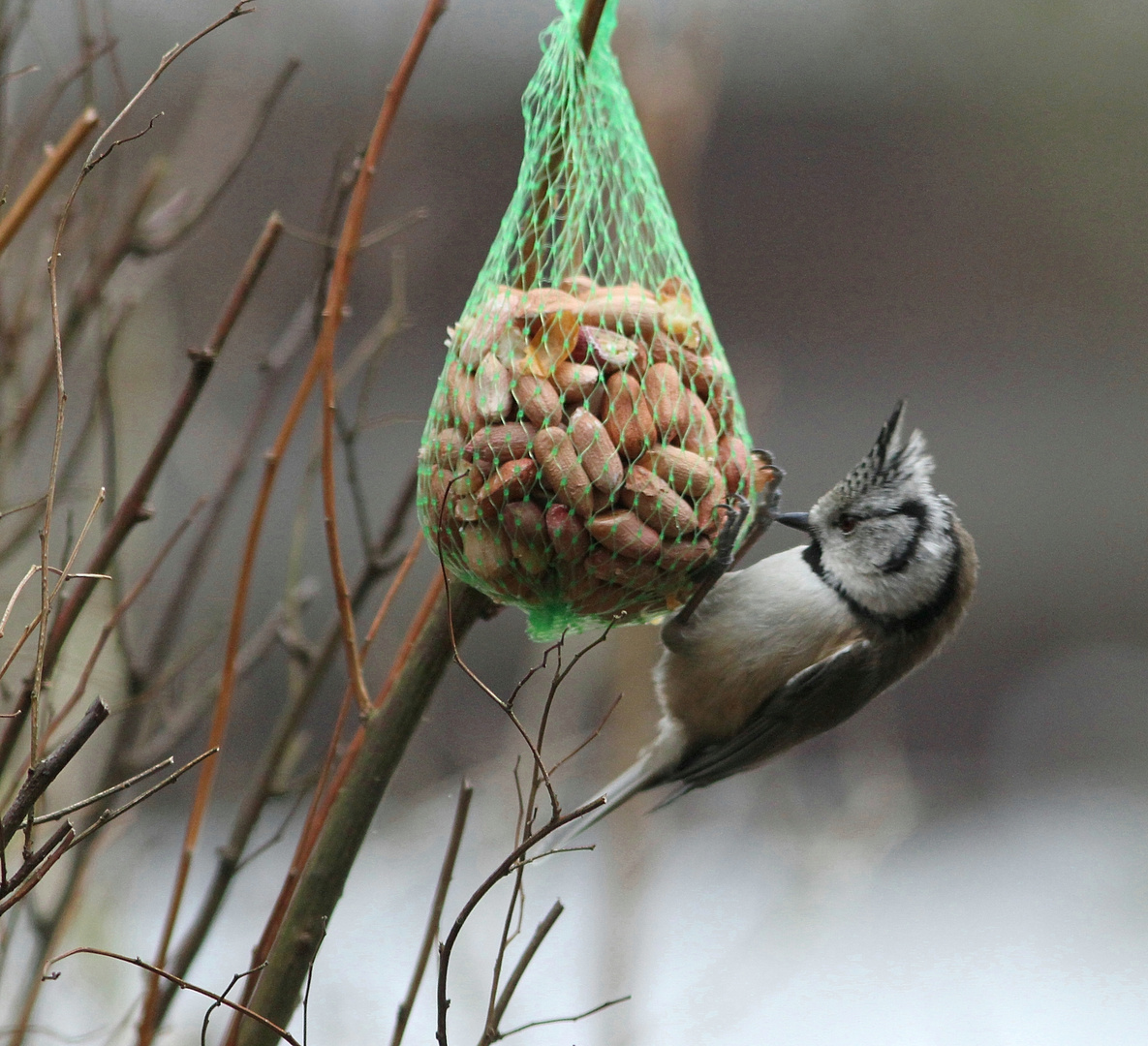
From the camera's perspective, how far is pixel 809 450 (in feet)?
19.8

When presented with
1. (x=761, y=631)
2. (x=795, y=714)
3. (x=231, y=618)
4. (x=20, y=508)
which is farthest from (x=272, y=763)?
(x=795, y=714)

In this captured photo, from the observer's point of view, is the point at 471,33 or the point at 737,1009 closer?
the point at 737,1009

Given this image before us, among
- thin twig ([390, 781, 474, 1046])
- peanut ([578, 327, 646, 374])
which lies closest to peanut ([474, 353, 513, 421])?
peanut ([578, 327, 646, 374])

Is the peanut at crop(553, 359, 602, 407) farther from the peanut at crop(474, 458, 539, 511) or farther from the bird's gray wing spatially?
the bird's gray wing

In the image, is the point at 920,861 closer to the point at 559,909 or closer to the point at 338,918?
the point at 338,918

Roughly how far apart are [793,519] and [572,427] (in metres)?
0.74

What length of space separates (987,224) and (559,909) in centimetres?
616

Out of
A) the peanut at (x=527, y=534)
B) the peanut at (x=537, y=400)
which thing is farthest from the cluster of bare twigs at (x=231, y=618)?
the peanut at (x=537, y=400)

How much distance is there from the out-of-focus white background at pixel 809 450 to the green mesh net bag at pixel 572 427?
294 millimetres

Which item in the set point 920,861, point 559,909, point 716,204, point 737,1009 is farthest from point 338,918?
point 716,204

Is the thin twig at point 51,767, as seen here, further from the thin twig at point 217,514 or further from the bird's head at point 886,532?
the bird's head at point 886,532

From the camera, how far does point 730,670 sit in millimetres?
2258

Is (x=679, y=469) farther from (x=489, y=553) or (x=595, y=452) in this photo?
(x=489, y=553)

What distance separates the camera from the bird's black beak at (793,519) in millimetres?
2148
